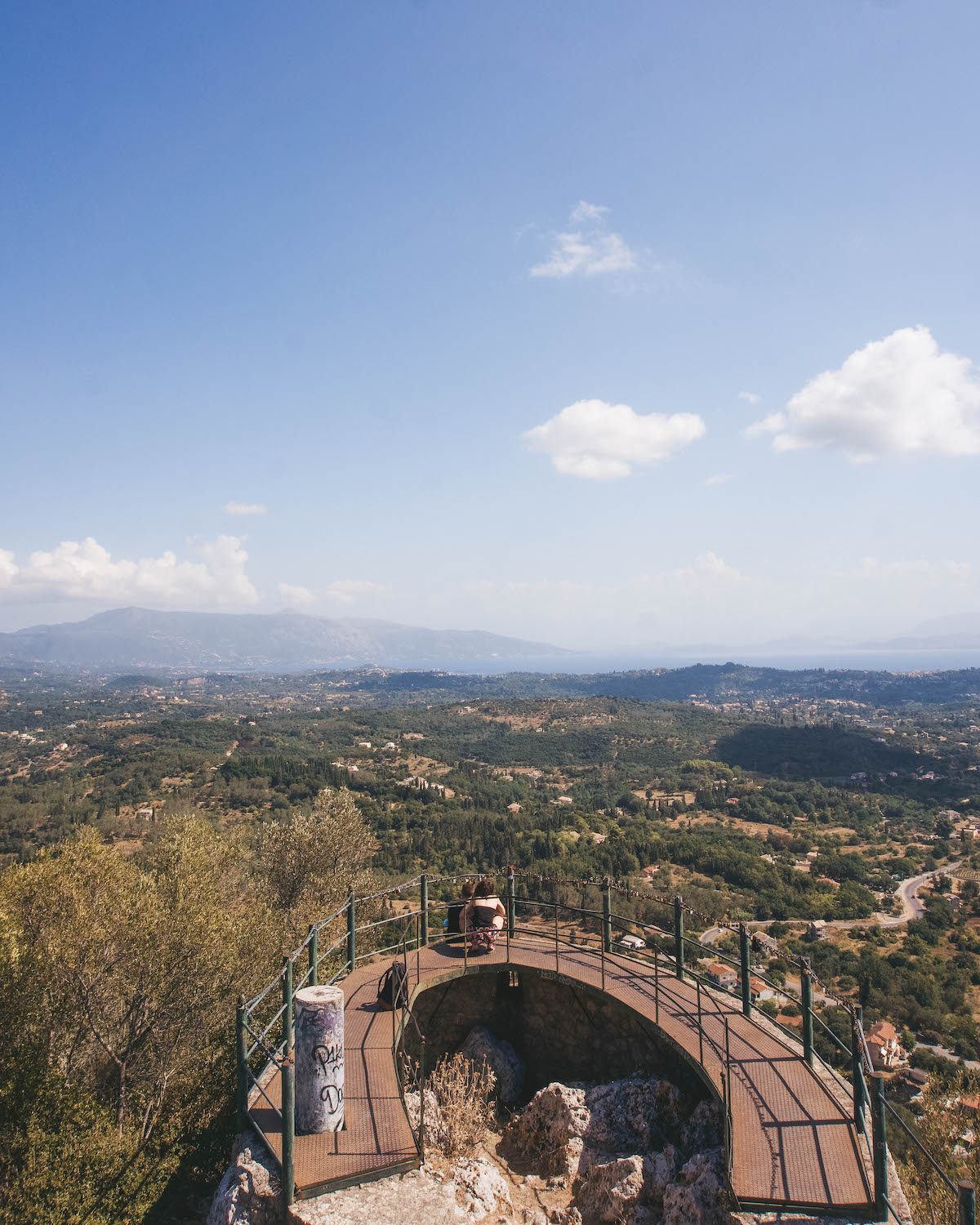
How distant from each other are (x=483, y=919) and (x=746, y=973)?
15.4ft

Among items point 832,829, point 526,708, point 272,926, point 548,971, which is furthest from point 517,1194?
point 526,708

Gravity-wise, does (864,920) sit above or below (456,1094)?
below

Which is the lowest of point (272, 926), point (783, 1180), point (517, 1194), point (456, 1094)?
point (272, 926)

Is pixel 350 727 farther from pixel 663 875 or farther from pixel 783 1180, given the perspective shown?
pixel 783 1180

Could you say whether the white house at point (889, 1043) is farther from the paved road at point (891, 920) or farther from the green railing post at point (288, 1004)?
the green railing post at point (288, 1004)

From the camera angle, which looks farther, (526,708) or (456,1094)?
(526,708)

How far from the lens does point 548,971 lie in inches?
427

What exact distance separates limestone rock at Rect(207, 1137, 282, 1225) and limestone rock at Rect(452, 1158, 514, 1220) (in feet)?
6.08

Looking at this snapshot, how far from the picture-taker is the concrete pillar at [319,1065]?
7176mm

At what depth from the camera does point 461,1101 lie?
8.82 m

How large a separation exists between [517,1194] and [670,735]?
148018 millimetres

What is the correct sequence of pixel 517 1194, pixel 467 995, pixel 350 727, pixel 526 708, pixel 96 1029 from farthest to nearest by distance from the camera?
1. pixel 526 708
2. pixel 350 727
3. pixel 96 1029
4. pixel 467 995
5. pixel 517 1194

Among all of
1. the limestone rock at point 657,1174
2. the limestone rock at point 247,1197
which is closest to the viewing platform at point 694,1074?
the limestone rock at point 247,1197

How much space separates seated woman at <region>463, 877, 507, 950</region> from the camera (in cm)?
1175
